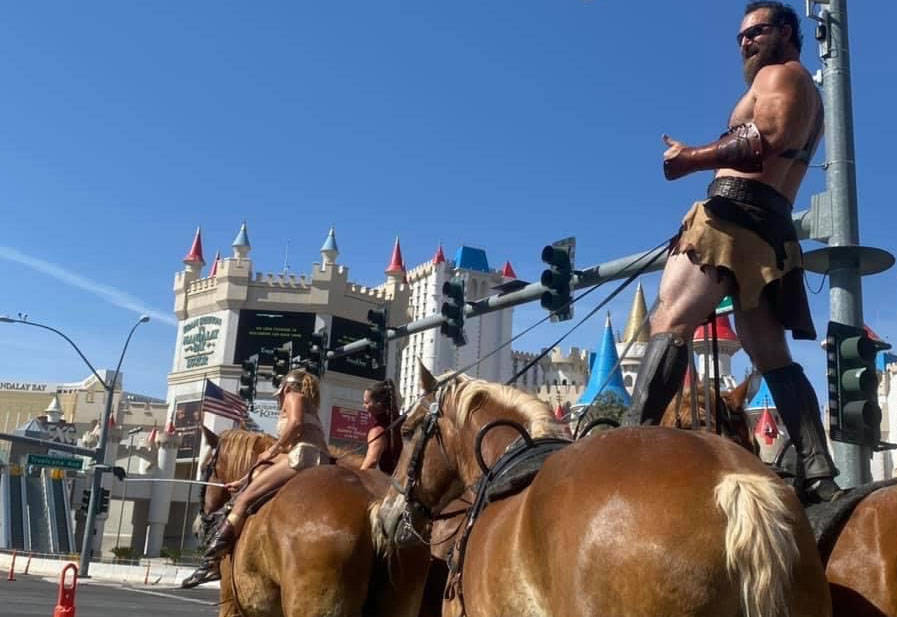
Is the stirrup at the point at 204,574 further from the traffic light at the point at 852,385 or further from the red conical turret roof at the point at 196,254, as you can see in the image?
the red conical turret roof at the point at 196,254

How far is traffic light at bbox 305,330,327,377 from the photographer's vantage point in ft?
56.3

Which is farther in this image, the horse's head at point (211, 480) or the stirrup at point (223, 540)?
the horse's head at point (211, 480)

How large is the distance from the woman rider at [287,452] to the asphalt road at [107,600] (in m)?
7.52

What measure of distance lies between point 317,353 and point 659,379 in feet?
46.1

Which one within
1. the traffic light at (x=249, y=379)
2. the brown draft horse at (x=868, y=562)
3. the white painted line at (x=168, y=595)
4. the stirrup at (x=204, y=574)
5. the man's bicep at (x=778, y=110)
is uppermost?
the traffic light at (x=249, y=379)

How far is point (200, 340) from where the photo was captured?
69.6 metres

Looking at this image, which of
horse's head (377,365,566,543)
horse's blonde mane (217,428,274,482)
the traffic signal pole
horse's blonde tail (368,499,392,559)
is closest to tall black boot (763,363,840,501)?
horse's head (377,365,566,543)

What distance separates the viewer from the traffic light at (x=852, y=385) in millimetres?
6934

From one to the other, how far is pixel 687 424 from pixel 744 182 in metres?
2.59

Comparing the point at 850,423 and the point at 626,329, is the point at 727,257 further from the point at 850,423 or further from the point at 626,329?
the point at 626,329

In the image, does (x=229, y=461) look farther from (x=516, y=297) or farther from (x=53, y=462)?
(x=53, y=462)

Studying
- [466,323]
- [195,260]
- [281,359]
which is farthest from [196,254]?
[281,359]

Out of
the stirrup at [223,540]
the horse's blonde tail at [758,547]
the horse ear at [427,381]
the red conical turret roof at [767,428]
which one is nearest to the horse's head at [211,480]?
the stirrup at [223,540]

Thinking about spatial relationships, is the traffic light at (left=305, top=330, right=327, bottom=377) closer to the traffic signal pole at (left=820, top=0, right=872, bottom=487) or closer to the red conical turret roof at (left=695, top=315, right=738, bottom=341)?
the red conical turret roof at (left=695, top=315, right=738, bottom=341)
